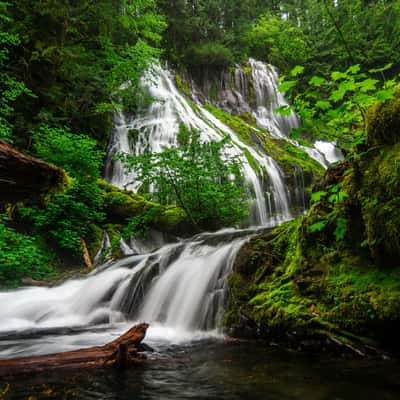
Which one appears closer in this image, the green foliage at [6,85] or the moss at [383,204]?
the moss at [383,204]

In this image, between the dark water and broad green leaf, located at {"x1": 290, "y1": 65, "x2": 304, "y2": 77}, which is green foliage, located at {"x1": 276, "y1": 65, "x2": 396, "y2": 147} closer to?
broad green leaf, located at {"x1": 290, "y1": 65, "x2": 304, "y2": 77}

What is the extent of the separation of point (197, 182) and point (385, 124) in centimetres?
581

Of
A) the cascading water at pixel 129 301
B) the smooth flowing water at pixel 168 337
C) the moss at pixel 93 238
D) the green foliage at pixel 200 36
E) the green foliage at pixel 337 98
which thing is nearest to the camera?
the smooth flowing water at pixel 168 337

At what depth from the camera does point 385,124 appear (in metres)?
3.27

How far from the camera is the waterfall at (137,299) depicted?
463 cm

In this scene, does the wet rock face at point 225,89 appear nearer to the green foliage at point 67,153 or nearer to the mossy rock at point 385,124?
the green foliage at point 67,153

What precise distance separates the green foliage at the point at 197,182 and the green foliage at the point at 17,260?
124 inches

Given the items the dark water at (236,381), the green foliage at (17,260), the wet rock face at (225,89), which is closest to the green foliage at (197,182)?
the green foliage at (17,260)

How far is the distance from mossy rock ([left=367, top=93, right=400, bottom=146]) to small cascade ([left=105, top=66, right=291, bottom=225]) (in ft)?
25.8

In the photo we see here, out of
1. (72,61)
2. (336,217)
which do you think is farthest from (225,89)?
(336,217)

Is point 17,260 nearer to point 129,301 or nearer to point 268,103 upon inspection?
point 129,301

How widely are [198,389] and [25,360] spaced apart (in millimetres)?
1654

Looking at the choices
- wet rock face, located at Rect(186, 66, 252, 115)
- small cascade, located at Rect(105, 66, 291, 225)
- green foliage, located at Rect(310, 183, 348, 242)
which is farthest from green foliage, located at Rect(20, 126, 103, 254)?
wet rock face, located at Rect(186, 66, 252, 115)

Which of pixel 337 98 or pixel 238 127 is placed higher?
pixel 238 127
